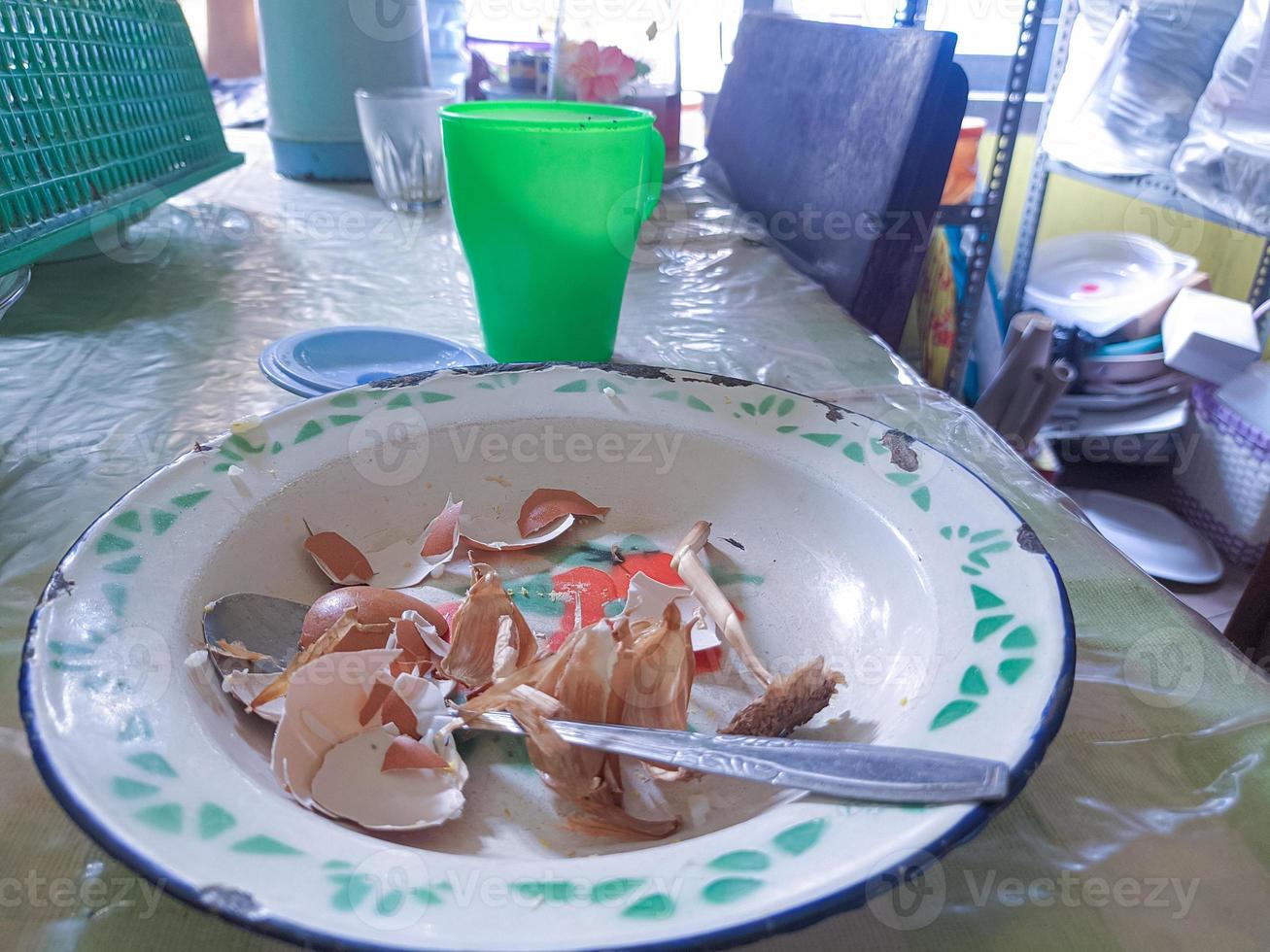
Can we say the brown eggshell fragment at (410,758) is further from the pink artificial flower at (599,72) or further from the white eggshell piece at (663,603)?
the pink artificial flower at (599,72)

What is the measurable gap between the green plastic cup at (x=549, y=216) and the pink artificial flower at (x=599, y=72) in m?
0.33

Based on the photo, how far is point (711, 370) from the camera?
607 mm

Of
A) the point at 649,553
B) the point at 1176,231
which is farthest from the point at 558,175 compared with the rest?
the point at 1176,231

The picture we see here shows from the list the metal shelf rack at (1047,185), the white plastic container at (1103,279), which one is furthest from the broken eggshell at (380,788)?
the white plastic container at (1103,279)

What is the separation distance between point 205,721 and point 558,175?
0.35 m

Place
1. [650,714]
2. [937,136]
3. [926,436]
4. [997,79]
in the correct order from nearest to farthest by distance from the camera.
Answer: [650,714], [926,436], [937,136], [997,79]

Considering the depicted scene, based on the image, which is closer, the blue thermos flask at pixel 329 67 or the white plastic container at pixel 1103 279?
the blue thermos flask at pixel 329 67

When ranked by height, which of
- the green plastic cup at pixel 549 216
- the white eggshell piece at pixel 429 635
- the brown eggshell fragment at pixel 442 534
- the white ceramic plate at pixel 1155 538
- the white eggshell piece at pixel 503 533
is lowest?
the white ceramic plate at pixel 1155 538

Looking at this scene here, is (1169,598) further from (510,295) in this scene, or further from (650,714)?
(510,295)

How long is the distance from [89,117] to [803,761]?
2.27 ft

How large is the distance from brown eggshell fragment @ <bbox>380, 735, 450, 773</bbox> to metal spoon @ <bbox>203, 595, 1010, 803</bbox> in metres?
0.02

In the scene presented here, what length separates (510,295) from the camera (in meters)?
0.53

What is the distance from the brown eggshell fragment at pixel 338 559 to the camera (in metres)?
0.37

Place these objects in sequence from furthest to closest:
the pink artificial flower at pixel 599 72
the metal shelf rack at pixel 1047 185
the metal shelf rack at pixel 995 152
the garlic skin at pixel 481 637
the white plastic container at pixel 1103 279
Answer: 1. the white plastic container at pixel 1103 279
2. the metal shelf rack at pixel 1047 185
3. the metal shelf rack at pixel 995 152
4. the pink artificial flower at pixel 599 72
5. the garlic skin at pixel 481 637
